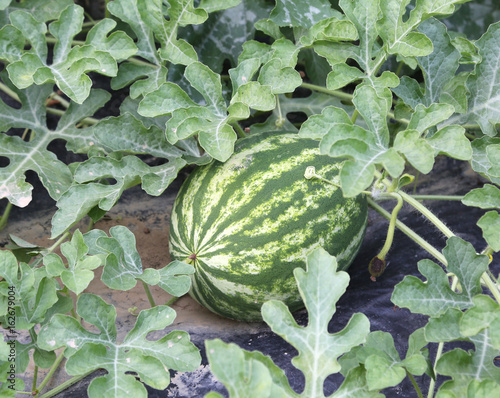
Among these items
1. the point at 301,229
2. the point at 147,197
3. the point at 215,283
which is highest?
the point at 301,229

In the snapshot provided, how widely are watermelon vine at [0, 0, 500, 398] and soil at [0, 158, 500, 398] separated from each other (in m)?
0.07

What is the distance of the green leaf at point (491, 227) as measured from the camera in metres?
1.63

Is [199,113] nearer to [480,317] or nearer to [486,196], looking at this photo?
[486,196]

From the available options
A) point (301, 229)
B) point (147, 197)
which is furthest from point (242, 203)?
point (147, 197)

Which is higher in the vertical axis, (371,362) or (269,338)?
(371,362)

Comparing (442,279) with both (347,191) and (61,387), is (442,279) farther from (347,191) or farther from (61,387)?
(61,387)

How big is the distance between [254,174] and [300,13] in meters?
0.76

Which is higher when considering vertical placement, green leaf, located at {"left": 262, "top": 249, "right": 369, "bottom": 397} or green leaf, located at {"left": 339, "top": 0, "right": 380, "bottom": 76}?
green leaf, located at {"left": 339, "top": 0, "right": 380, "bottom": 76}

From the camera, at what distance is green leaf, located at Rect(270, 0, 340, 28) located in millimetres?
2303

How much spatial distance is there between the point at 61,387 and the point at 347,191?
3.75 feet

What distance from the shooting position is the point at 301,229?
1951mm

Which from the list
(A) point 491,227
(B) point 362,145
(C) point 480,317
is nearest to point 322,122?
(B) point 362,145

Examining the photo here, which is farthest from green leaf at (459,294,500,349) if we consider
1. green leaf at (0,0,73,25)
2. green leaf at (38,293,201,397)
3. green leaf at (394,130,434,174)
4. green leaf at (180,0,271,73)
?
green leaf at (0,0,73,25)

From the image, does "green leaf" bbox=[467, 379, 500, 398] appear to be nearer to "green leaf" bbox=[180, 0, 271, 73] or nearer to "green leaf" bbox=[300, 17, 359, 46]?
"green leaf" bbox=[300, 17, 359, 46]
